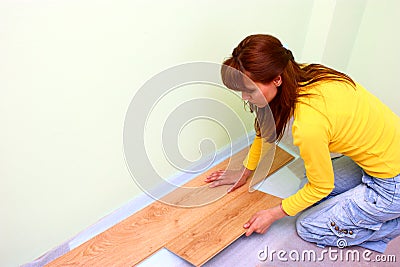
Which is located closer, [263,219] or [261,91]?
[261,91]

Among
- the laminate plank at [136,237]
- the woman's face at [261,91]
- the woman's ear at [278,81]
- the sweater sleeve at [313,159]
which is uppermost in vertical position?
the woman's ear at [278,81]

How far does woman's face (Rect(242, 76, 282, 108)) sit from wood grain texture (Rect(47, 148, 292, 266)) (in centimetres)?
48

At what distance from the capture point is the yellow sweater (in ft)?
3.83

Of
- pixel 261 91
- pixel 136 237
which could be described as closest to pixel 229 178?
pixel 136 237

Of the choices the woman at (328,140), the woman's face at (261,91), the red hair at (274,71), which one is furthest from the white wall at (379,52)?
the woman's face at (261,91)

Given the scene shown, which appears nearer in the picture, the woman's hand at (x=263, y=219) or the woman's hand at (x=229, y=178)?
the woman's hand at (x=263, y=219)

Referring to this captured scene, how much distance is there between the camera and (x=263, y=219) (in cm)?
140

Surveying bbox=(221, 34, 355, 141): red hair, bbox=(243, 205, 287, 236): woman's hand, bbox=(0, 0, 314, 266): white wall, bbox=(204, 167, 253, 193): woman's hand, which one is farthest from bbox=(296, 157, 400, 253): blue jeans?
bbox=(0, 0, 314, 266): white wall

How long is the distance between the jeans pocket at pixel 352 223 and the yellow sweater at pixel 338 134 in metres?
0.14

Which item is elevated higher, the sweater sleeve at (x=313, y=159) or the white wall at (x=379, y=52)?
the white wall at (x=379, y=52)

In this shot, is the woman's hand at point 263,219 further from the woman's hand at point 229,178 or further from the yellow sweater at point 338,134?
the woman's hand at point 229,178

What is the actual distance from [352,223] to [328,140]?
35 cm

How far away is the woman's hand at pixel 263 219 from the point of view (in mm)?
1383

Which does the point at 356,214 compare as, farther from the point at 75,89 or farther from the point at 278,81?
the point at 75,89
